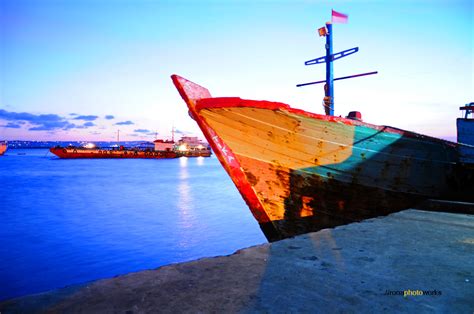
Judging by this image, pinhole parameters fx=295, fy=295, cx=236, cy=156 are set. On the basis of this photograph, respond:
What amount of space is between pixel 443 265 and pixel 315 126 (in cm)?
271

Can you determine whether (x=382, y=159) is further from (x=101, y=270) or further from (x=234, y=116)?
(x=101, y=270)

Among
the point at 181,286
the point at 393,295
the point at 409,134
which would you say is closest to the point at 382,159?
the point at 409,134

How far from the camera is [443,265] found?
2.06 meters

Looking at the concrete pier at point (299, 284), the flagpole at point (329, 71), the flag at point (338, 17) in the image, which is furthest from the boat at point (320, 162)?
the flag at point (338, 17)

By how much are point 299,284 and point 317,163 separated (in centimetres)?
334

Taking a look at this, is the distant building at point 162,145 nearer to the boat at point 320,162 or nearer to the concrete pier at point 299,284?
the boat at point 320,162

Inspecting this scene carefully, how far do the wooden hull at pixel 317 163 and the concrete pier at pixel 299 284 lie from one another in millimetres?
2263

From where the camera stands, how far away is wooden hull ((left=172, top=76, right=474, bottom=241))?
4.53m

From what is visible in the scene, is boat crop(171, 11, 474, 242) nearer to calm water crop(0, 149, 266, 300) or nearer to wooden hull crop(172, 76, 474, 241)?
wooden hull crop(172, 76, 474, 241)

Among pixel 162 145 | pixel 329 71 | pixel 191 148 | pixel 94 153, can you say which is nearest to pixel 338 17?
pixel 329 71

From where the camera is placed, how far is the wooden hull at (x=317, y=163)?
4.53 meters

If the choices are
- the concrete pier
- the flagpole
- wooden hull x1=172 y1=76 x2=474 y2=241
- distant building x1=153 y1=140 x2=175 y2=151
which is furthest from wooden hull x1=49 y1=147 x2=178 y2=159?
the concrete pier

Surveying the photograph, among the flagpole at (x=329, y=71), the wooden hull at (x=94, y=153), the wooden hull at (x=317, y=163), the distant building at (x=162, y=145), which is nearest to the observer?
the wooden hull at (x=317, y=163)

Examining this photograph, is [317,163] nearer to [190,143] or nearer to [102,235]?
[102,235]
